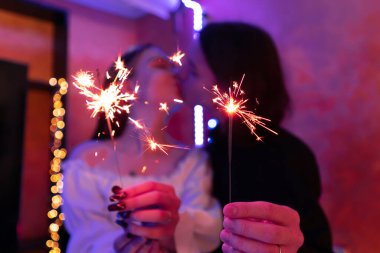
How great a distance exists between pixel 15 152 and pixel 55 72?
255 mm

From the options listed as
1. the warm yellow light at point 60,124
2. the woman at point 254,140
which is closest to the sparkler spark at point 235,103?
the woman at point 254,140

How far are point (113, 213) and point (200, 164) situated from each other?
7.2 inches

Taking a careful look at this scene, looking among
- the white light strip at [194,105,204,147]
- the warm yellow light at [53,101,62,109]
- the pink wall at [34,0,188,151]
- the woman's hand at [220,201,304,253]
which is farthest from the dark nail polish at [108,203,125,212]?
the warm yellow light at [53,101,62,109]

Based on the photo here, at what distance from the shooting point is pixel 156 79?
0.56 m

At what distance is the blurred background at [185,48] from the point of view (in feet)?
2.35

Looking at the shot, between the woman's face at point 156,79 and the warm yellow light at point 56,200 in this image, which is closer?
the woman's face at point 156,79

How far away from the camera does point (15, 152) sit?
886 millimetres

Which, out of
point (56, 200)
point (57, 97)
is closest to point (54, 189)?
point (56, 200)

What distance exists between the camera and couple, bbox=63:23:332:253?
556 millimetres

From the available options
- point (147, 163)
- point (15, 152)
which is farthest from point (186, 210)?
point (15, 152)

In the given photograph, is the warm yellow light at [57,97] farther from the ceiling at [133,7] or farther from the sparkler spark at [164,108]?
the sparkler spark at [164,108]

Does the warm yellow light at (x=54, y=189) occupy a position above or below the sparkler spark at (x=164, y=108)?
below

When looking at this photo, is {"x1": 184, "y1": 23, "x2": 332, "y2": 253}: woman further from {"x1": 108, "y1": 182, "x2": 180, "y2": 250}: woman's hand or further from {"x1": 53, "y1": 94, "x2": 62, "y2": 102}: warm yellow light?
{"x1": 53, "y1": 94, "x2": 62, "y2": 102}: warm yellow light

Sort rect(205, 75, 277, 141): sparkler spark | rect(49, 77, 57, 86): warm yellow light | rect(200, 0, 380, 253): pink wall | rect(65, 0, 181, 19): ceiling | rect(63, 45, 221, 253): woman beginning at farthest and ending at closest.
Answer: rect(49, 77, 57, 86): warm yellow light, rect(65, 0, 181, 19): ceiling, rect(200, 0, 380, 253): pink wall, rect(63, 45, 221, 253): woman, rect(205, 75, 277, 141): sparkler spark
